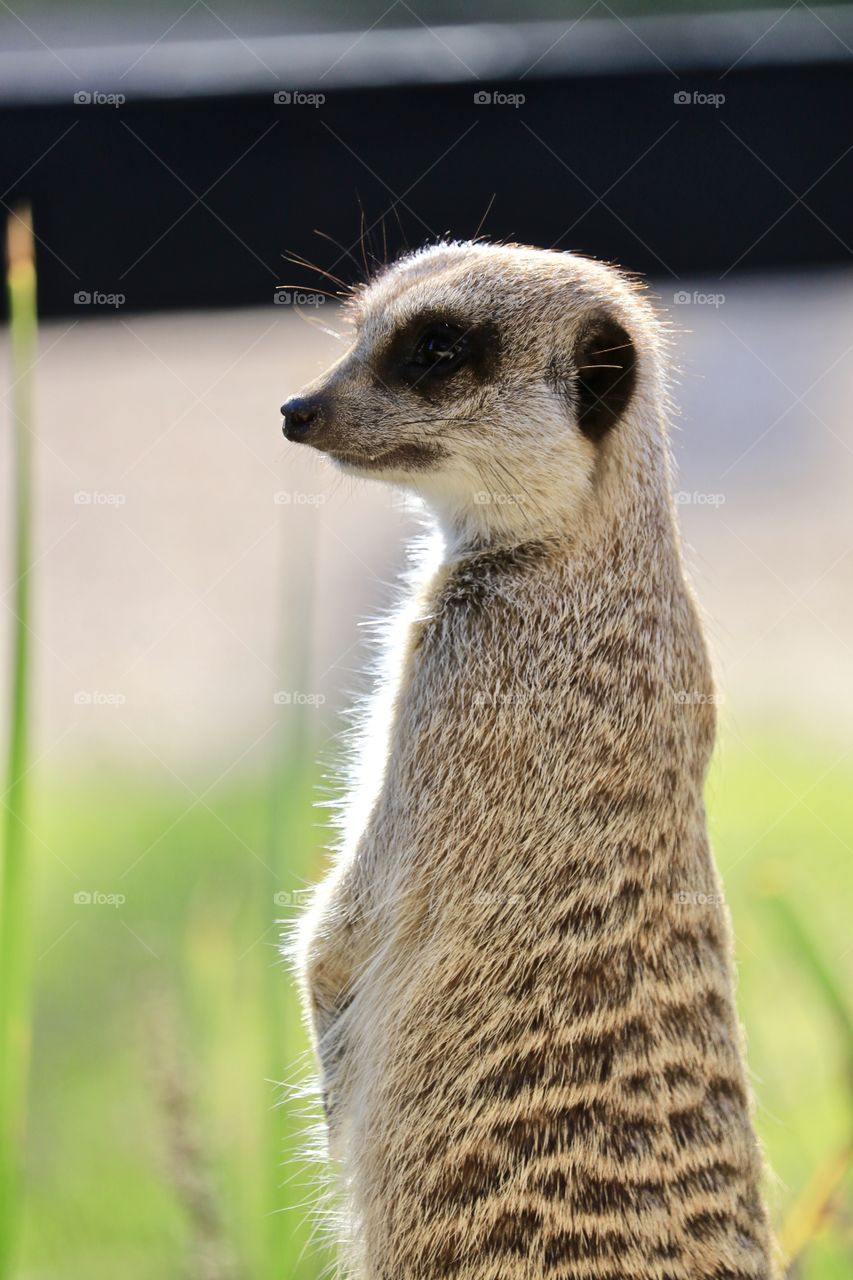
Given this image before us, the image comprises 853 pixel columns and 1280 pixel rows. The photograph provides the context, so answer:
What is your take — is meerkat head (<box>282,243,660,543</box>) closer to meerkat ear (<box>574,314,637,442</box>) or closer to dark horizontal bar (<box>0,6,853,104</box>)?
meerkat ear (<box>574,314,637,442</box>)

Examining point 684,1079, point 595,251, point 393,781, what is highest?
point 595,251

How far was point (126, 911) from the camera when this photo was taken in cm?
247

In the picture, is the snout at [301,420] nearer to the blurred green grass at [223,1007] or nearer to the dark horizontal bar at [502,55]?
the blurred green grass at [223,1007]

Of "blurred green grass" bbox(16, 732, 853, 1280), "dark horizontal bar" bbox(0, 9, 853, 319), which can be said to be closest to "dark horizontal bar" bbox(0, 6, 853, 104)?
"dark horizontal bar" bbox(0, 9, 853, 319)

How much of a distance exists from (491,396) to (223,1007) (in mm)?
1413

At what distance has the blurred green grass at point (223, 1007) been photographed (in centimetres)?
127

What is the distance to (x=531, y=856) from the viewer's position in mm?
1178

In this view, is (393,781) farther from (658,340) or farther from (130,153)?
(130,153)

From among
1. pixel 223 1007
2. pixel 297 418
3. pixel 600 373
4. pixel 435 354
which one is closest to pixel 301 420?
pixel 297 418

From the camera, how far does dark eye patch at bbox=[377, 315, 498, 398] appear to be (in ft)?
3.90

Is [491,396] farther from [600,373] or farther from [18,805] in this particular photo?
[18,805]

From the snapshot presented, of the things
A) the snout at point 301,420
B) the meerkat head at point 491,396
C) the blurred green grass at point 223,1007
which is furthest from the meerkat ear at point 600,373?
the blurred green grass at point 223,1007

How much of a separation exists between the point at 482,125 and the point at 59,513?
4.69 feet

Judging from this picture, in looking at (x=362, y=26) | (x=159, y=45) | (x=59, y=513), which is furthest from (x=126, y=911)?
(x=362, y=26)
